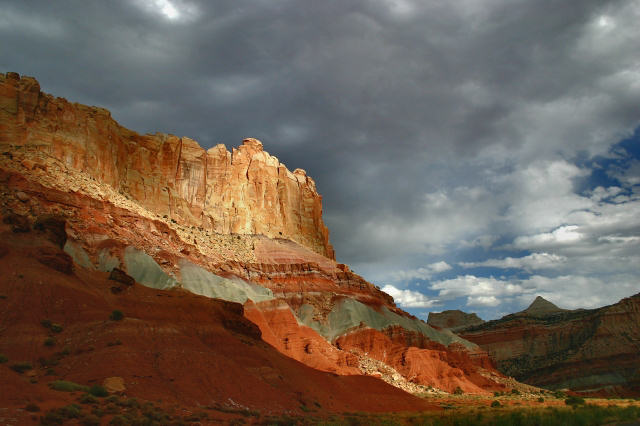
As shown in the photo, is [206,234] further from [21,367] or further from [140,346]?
[21,367]

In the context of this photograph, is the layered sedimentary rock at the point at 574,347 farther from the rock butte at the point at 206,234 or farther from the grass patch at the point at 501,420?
the grass patch at the point at 501,420

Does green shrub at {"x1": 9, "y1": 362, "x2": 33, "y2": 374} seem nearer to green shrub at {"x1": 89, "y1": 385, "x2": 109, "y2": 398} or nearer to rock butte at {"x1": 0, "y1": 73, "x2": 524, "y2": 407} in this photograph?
rock butte at {"x1": 0, "y1": 73, "x2": 524, "y2": 407}

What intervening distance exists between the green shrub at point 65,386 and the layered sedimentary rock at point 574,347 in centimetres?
10970

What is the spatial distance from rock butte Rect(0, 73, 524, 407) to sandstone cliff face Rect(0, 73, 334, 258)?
27cm

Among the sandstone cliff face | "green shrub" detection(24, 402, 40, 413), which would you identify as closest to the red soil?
"green shrub" detection(24, 402, 40, 413)

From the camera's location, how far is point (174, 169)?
108 meters

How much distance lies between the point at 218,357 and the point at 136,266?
2853cm

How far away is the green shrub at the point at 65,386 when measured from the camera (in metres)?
25.6

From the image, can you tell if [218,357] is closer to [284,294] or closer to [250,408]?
[250,408]

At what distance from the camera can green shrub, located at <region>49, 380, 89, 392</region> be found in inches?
1008

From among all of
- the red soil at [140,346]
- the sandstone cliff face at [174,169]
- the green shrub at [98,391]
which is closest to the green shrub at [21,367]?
the red soil at [140,346]

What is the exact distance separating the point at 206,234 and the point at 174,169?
16873 millimetres

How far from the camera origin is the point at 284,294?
9812cm

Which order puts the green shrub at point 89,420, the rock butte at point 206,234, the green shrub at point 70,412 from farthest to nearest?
the rock butte at point 206,234 → the green shrub at point 70,412 → the green shrub at point 89,420
